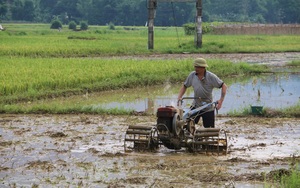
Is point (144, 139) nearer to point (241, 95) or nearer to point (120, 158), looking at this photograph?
point (120, 158)

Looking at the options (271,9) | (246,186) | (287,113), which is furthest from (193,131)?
(271,9)

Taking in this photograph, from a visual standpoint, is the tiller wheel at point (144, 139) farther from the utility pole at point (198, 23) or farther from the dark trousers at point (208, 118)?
the utility pole at point (198, 23)

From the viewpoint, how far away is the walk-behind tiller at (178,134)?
9273 mm

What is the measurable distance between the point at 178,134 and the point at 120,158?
835 millimetres

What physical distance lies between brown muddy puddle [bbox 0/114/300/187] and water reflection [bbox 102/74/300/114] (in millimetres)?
2563

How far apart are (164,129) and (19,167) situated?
77.3 inches

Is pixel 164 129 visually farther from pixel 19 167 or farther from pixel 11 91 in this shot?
pixel 11 91

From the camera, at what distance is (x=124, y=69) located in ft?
68.1

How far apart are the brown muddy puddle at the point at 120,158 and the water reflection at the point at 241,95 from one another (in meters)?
2.56

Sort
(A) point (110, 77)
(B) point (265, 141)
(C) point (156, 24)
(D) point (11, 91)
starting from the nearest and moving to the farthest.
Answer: (B) point (265, 141), (D) point (11, 91), (A) point (110, 77), (C) point (156, 24)

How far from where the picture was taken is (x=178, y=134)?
30.7 feet

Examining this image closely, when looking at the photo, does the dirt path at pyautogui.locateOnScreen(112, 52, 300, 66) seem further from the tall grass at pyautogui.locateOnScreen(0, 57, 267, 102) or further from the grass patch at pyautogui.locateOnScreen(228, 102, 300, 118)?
the grass patch at pyautogui.locateOnScreen(228, 102, 300, 118)

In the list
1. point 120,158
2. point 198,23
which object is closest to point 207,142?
point 120,158

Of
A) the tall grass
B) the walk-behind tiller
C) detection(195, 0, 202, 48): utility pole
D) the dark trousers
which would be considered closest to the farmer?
the dark trousers
